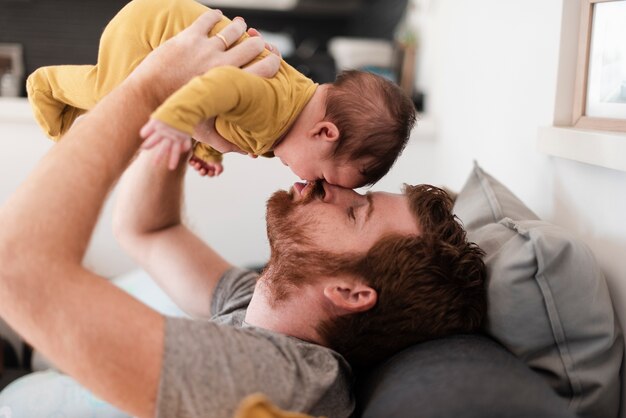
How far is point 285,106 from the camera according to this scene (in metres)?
1.37

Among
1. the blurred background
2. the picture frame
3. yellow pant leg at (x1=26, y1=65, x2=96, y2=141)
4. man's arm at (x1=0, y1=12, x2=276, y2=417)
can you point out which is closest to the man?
man's arm at (x1=0, y1=12, x2=276, y2=417)

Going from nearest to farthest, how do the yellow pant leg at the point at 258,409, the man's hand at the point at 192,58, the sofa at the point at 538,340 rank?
the yellow pant leg at the point at 258,409 → the sofa at the point at 538,340 → the man's hand at the point at 192,58

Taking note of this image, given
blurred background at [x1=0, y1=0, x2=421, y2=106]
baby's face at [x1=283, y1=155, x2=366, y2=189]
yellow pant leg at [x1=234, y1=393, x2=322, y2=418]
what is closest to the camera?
yellow pant leg at [x1=234, y1=393, x2=322, y2=418]

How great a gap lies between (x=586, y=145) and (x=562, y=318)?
Answer: 1.19 feet

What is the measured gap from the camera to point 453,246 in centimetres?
132

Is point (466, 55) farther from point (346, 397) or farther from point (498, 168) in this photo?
point (346, 397)

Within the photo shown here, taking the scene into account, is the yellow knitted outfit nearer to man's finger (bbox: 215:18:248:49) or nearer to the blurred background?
man's finger (bbox: 215:18:248:49)

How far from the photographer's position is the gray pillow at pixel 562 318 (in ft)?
3.95

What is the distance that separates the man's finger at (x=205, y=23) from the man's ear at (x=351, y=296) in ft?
1.70

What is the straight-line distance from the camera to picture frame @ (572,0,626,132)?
4.55 ft

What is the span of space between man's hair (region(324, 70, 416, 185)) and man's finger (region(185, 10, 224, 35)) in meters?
0.27

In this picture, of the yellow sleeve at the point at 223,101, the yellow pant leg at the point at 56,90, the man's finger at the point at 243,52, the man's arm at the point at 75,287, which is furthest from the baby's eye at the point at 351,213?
the yellow pant leg at the point at 56,90

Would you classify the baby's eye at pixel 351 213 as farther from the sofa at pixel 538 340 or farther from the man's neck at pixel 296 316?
the sofa at pixel 538 340

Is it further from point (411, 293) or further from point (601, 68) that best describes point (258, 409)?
point (601, 68)
